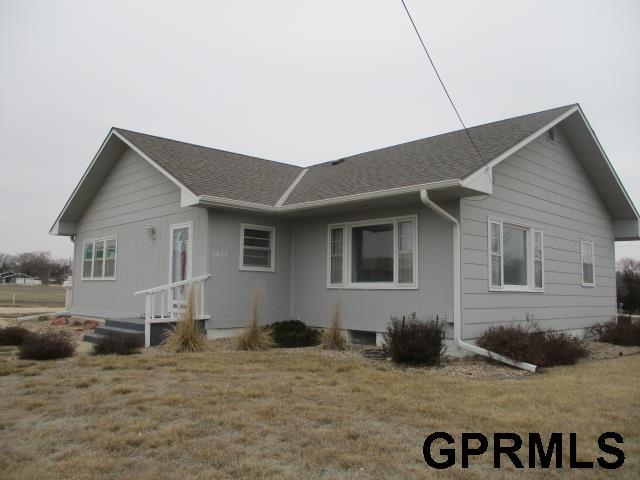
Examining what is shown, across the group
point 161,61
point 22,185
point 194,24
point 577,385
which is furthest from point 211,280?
point 22,185

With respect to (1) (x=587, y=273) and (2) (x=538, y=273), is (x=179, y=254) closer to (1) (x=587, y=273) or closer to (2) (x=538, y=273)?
(2) (x=538, y=273)

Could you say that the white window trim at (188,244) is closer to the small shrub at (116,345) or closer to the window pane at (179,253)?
the window pane at (179,253)

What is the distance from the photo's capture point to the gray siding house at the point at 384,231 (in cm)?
977

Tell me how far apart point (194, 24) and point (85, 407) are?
6890 millimetres

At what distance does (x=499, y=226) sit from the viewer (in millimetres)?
10555

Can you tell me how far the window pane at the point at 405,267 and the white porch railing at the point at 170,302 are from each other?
3841 millimetres

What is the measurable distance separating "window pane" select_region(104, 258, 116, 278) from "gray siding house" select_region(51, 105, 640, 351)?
1.1 inches

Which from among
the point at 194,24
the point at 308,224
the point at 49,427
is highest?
the point at 194,24

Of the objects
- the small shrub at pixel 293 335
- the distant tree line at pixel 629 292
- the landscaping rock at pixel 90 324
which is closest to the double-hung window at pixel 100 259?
the landscaping rock at pixel 90 324

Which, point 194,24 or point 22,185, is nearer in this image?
point 194,24

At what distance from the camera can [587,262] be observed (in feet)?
45.0

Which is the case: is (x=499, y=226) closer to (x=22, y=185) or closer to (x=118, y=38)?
(x=118, y=38)

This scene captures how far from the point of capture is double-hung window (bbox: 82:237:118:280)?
590 inches

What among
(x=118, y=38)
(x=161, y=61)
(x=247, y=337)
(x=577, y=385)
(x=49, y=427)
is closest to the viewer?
(x=49, y=427)
